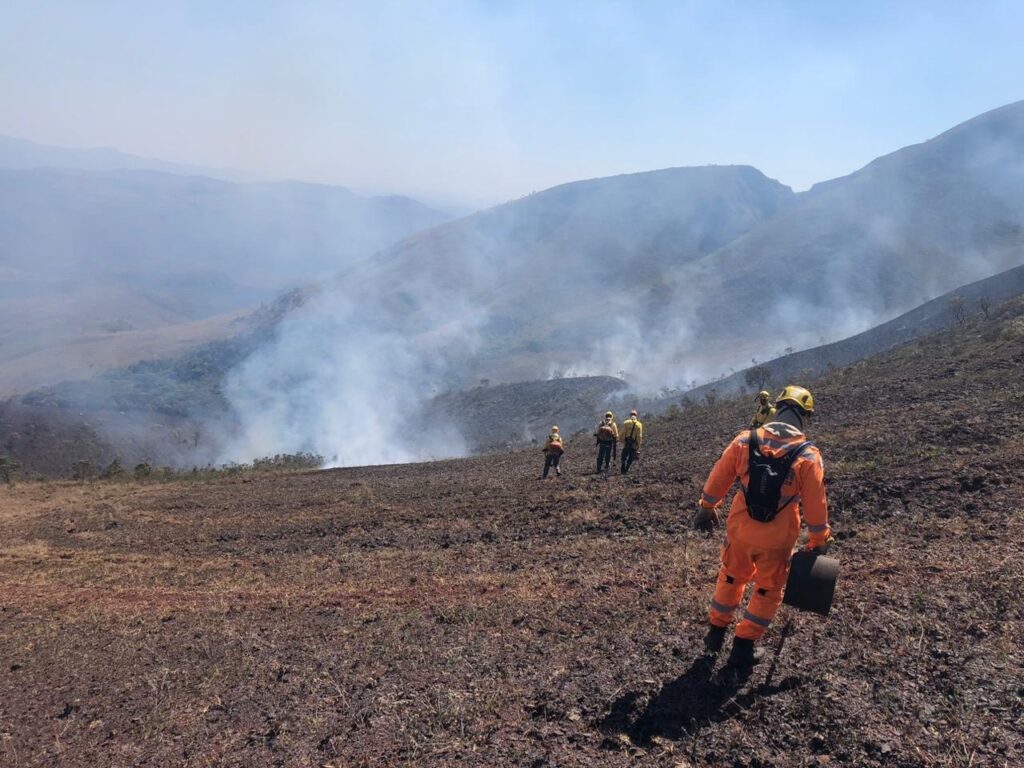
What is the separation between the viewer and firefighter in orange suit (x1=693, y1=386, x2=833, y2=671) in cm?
438

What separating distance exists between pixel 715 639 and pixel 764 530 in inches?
34.8

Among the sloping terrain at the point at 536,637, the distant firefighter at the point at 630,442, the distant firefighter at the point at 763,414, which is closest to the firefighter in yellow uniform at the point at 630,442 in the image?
the distant firefighter at the point at 630,442

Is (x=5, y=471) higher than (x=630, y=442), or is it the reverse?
(x=5, y=471)

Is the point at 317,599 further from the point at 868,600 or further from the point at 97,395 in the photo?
the point at 97,395

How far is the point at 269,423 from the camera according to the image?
51375 millimetres

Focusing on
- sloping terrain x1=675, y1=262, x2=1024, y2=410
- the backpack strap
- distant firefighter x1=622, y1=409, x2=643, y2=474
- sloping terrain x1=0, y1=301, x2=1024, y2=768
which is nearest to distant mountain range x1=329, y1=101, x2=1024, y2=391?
sloping terrain x1=675, y1=262, x2=1024, y2=410

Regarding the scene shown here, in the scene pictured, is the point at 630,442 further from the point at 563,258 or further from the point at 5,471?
the point at 563,258

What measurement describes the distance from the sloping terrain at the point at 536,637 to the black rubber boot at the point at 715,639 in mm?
207

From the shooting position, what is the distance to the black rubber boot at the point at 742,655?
177 inches

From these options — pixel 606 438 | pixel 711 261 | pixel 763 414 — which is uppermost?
pixel 711 261

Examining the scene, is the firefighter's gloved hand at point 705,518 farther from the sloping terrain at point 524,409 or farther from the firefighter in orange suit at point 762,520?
the sloping terrain at point 524,409

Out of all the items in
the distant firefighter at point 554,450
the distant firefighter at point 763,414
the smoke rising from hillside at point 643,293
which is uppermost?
the smoke rising from hillside at point 643,293

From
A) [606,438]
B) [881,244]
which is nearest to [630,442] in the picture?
[606,438]

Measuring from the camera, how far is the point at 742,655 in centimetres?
451
